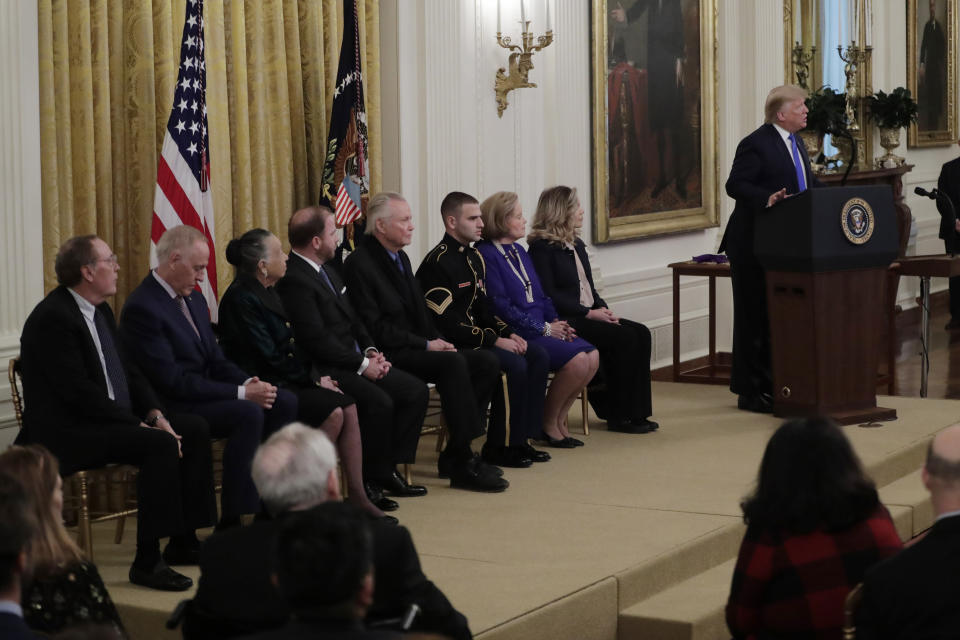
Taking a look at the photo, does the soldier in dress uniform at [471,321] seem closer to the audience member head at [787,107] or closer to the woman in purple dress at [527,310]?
the woman in purple dress at [527,310]

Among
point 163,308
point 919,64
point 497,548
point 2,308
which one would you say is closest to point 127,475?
point 163,308

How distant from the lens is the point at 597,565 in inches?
195

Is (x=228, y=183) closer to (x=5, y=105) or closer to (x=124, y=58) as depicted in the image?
(x=124, y=58)

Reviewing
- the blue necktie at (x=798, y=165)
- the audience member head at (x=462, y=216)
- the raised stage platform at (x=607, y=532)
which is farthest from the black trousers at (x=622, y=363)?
the blue necktie at (x=798, y=165)

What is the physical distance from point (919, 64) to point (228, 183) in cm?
1082

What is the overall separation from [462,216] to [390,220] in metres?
0.52

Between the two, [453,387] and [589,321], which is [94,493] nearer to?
[453,387]

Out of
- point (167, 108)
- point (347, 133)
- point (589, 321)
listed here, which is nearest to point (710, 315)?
point (589, 321)

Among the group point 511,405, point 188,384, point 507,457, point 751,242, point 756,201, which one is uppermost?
point 756,201

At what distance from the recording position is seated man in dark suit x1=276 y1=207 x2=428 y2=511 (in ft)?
19.3

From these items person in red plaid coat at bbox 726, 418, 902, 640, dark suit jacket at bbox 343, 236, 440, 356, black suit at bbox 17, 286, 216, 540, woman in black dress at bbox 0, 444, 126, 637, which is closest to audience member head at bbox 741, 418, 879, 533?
person in red plaid coat at bbox 726, 418, 902, 640

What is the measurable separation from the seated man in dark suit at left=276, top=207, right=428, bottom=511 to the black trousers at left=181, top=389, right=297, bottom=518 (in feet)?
2.13

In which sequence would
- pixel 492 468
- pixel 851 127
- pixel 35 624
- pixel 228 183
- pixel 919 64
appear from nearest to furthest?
pixel 35 624, pixel 492 468, pixel 228 183, pixel 851 127, pixel 919 64

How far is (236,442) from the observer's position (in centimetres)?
522
